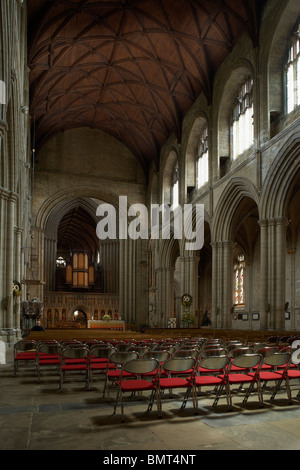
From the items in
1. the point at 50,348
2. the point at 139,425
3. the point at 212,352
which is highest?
the point at 212,352

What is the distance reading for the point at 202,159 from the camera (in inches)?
1099

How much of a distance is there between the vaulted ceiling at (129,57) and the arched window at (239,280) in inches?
432

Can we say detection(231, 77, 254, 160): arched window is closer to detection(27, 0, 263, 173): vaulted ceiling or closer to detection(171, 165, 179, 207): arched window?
detection(27, 0, 263, 173): vaulted ceiling

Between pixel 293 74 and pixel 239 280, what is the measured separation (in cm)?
1850

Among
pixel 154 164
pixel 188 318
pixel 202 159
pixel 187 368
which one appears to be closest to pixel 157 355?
pixel 187 368

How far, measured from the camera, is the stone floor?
4.23 meters

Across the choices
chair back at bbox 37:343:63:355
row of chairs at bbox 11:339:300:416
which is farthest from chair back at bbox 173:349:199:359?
chair back at bbox 37:343:63:355

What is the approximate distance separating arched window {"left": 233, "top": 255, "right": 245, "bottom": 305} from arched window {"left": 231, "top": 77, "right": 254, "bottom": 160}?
12.4 meters

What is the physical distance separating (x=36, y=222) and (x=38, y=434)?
1171 inches

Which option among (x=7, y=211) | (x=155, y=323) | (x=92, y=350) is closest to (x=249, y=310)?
(x=155, y=323)

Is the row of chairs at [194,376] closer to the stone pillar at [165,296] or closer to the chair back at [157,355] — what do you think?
the chair back at [157,355]

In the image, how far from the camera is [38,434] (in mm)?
4555

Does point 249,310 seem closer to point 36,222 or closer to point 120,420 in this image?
point 36,222

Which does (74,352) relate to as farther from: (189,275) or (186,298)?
(189,275)
